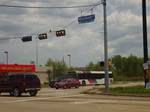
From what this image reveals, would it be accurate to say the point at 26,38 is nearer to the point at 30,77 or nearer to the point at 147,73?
the point at 30,77

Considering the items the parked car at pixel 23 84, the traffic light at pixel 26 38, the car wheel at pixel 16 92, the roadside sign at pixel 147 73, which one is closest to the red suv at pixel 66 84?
the traffic light at pixel 26 38

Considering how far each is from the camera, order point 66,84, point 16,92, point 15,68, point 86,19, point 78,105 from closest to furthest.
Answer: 1. point 78,105
2. point 16,92
3. point 86,19
4. point 66,84
5. point 15,68

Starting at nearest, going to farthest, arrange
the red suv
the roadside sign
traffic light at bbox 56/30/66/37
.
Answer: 1. the roadside sign
2. traffic light at bbox 56/30/66/37
3. the red suv

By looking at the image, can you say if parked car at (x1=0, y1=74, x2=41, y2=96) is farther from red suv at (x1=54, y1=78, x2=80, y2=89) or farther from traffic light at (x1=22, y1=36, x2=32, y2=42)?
red suv at (x1=54, y1=78, x2=80, y2=89)

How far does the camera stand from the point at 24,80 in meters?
41.9

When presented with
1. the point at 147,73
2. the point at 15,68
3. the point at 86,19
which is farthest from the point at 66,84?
the point at 15,68

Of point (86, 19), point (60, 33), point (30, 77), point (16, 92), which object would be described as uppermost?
point (86, 19)

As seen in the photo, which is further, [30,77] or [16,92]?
[16,92]

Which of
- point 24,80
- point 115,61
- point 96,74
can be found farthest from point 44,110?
point 115,61

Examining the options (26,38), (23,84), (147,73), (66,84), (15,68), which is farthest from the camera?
(15,68)

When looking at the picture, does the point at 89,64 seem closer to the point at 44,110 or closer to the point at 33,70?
the point at 33,70

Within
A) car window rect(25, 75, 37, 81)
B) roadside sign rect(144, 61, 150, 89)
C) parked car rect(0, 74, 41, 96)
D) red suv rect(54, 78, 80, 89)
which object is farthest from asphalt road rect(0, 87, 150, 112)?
red suv rect(54, 78, 80, 89)

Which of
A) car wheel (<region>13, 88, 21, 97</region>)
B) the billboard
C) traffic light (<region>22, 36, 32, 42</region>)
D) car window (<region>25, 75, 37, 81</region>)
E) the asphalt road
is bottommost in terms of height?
the asphalt road

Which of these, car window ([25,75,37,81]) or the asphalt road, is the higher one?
car window ([25,75,37,81])
